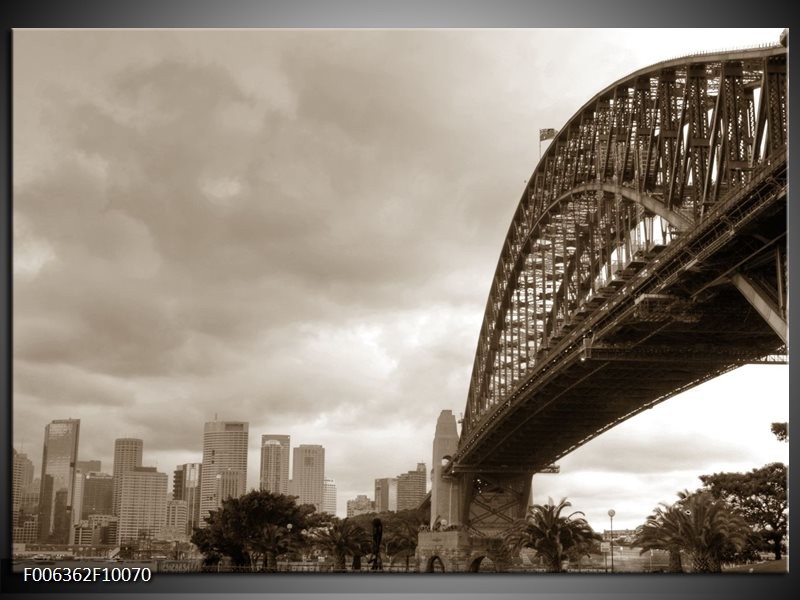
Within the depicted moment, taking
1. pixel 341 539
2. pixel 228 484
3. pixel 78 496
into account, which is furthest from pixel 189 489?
pixel 341 539

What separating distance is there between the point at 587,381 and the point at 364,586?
27645 millimetres

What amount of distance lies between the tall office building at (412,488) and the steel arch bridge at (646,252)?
2825 millimetres

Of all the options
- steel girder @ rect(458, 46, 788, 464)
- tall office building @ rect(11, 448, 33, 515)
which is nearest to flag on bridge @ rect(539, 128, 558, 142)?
steel girder @ rect(458, 46, 788, 464)

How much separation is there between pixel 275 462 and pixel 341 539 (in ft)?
42.4

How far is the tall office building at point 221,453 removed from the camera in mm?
28422

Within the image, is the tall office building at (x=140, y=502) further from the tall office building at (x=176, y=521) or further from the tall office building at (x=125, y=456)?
the tall office building at (x=176, y=521)

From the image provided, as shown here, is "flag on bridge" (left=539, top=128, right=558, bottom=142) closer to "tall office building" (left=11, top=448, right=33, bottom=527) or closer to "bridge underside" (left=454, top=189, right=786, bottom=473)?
"bridge underside" (left=454, top=189, right=786, bottom=473)

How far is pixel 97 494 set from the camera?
91.5 feet

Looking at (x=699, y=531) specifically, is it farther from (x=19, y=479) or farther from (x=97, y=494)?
(x=19, y=479)

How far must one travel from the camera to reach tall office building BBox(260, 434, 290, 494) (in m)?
29.5

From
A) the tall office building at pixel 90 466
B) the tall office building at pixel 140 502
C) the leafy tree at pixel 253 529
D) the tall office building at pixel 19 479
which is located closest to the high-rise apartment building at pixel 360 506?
the leafy tree at pixel 253 529

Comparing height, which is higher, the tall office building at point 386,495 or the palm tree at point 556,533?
the tall office building at point 386,495

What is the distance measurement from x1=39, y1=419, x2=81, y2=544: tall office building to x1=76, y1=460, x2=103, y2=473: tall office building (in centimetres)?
46

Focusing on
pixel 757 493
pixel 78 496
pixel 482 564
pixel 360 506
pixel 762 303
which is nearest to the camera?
pixel 762 303
